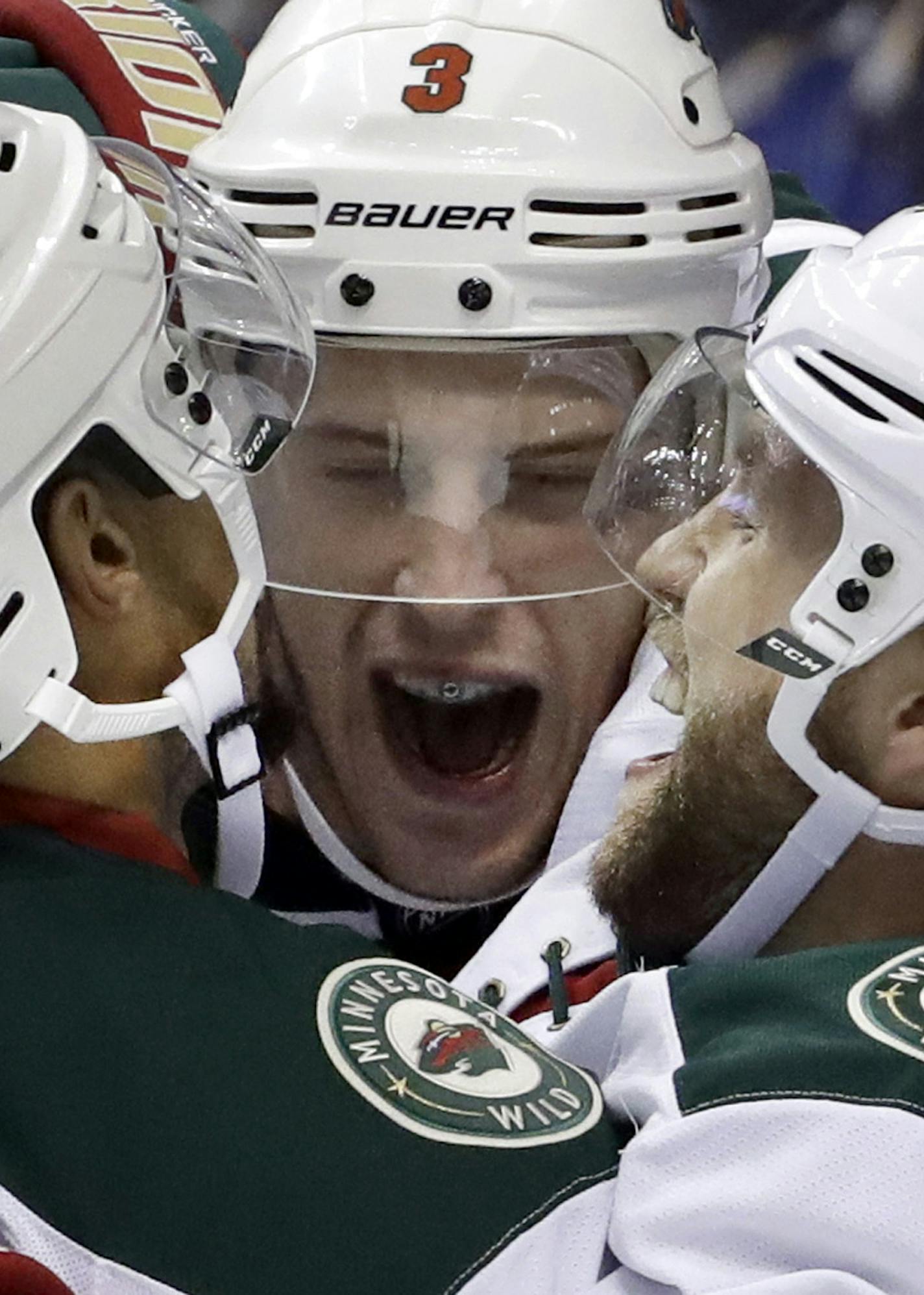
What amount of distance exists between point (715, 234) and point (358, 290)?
31 cm

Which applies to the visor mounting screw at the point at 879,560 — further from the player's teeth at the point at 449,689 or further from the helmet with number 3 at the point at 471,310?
the player's teeth at the point at 449,689

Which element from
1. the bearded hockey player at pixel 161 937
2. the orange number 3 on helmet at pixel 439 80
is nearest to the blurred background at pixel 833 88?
the orange number 3 on helmet at pixel 439 80

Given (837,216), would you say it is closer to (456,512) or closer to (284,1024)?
(456,512)

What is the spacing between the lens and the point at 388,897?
198cm

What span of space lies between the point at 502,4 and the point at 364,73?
13 centimetres

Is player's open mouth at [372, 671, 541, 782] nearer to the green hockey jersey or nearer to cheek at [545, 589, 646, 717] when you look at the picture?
cheek at [545, 589, 646, 717]

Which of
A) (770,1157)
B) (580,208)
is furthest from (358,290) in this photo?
(770,1157)

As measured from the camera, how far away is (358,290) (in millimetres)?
1754

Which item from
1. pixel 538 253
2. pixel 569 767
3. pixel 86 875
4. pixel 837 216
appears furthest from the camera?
pixel 837 216

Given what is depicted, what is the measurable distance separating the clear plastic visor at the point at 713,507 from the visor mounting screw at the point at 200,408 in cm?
33

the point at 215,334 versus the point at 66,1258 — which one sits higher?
the point at 215,334

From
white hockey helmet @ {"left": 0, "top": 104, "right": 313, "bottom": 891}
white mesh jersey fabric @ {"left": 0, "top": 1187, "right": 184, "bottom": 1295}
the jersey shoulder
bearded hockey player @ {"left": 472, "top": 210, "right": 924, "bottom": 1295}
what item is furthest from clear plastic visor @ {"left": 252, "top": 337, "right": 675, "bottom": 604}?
white mesh jersey fabric @ {"left": 0, "top": 1187, "right": 184, "bottom": 1295}

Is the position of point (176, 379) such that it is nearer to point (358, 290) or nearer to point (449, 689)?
point (358, 290)

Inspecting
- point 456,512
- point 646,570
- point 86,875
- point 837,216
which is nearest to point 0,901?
point 86,875
